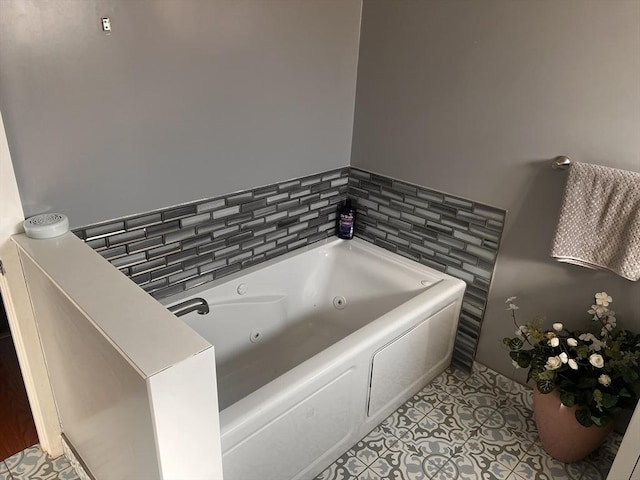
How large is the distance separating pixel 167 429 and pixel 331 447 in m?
0.97

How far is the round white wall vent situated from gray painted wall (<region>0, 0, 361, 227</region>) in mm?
53

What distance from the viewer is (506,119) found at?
74.7 inches

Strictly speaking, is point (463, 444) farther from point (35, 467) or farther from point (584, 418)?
point (35, 467)

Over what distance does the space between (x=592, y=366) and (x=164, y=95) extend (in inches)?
70.0

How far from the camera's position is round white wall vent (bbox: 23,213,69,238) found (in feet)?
4.77

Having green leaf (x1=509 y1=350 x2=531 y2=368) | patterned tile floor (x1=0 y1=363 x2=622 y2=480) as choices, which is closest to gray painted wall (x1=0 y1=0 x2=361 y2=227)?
patterned tile floor (x1=0 y1=363 x2=622 y2=480)

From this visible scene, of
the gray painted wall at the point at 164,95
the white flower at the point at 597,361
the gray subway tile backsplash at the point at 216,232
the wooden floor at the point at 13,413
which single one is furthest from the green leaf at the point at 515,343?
the wooden floor at the point at 13,413

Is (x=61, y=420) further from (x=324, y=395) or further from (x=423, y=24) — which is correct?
(x=423, y=24)

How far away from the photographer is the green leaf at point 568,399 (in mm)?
1721

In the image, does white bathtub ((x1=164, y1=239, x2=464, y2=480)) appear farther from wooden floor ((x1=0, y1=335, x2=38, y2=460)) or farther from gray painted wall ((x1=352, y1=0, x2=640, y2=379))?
wooden floor ((x1=0, y1=335, x2=38, y2=460))

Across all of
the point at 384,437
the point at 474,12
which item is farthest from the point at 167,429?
the point at 474,12

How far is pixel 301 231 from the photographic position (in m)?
2.40

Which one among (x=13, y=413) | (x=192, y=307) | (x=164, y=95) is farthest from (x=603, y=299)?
(x=13, y=413)

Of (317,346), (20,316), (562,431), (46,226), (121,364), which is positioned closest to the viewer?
(121,364)
